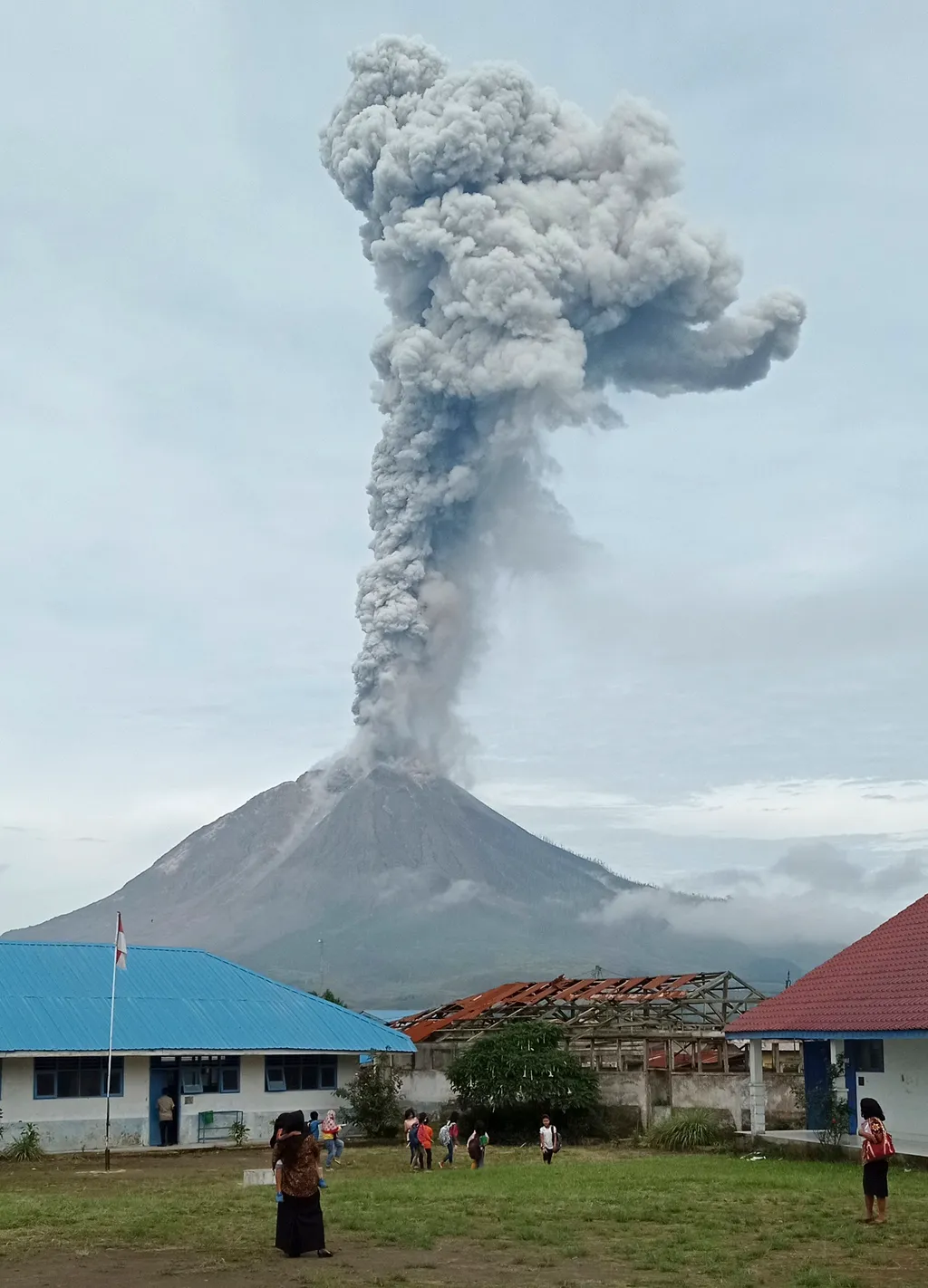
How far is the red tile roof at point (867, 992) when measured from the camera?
24500 millimetres

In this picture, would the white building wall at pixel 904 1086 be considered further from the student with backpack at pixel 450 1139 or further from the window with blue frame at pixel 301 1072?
the window with blue frame at pixel 301 1072

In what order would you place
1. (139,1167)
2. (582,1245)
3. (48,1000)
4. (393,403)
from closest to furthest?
1. (582,1245)
2. (139,1167)
3. (48,1000)
4. (393,403)

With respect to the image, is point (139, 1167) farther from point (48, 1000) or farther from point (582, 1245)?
point (582, 1245)

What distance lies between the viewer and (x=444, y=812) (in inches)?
6093

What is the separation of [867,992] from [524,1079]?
9924mm

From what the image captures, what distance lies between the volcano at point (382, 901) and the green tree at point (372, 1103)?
87.0 m

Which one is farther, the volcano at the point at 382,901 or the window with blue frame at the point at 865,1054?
the volcano at the point at 382,901

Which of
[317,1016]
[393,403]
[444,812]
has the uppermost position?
[393,403]

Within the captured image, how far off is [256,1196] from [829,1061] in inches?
519

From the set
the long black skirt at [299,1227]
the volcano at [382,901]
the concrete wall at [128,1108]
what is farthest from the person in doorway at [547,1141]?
the volcano at [382,901]

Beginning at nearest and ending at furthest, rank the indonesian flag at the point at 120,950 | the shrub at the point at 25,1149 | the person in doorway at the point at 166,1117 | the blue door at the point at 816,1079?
the blue door at the point at 816,1079
the shrub at the point at 25,1149
the indonesian flag at the point at 120,950
the person in doorway at the point at 166,1117

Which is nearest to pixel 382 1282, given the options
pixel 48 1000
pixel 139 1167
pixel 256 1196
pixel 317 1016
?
pixel 256 1196

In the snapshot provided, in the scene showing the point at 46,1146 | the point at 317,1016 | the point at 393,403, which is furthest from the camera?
the point at 393,403

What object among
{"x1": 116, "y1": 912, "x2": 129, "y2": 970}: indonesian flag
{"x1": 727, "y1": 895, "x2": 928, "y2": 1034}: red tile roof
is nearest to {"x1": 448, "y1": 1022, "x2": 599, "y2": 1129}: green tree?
{"x1": 727, "y1": 895, "x2": 928, "y2": 1034}: red tile roof
